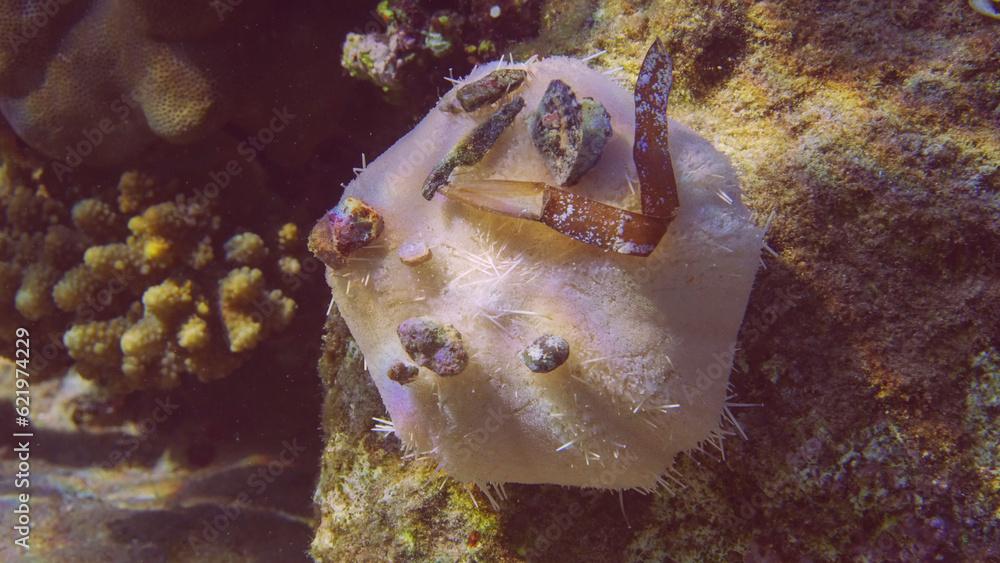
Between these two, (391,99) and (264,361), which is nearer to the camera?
(391,99)

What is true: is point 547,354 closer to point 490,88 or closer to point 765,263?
point 765,263

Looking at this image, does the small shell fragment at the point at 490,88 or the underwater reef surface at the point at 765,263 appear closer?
the underwater reef surface at the point at 765,263

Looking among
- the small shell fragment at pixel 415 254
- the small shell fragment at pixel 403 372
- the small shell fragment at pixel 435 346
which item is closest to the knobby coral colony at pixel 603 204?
the small shell fragment at pixel 415 254

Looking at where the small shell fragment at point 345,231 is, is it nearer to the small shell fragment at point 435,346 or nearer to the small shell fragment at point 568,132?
the small shell fragment at point 435,346

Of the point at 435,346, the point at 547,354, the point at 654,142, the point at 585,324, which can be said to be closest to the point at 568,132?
the point at 654,142

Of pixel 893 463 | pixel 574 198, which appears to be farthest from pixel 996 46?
pixel 574 198

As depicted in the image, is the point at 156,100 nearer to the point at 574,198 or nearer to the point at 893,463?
the point at 574,198

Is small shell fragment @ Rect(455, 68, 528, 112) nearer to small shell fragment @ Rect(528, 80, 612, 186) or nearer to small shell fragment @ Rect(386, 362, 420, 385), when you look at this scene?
small shell fragment @ Rect(528, 80, 612, 186)
